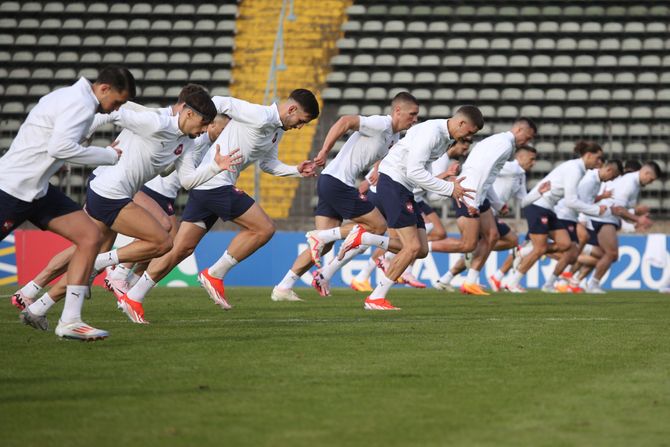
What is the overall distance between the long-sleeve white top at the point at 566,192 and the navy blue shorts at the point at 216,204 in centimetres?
710

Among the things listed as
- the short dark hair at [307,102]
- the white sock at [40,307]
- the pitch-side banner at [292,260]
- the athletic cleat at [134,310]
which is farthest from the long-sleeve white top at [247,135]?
the pitch-side banner at [292,260]

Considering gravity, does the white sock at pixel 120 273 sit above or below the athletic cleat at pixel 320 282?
above

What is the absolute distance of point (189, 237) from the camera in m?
11.2

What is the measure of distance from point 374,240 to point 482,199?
3.05 meters

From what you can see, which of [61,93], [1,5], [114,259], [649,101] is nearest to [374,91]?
[649,101]

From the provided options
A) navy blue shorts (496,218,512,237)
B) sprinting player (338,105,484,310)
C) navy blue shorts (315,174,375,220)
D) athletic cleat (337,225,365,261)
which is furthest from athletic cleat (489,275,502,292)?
sprinting player (338,105,484,310)

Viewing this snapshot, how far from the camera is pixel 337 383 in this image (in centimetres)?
594

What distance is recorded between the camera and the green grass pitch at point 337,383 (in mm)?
4555

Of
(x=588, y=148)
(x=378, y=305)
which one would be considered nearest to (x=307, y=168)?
(x=378, y=305)

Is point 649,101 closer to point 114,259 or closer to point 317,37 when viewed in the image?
point 317,37

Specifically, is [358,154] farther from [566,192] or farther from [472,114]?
[566,192]

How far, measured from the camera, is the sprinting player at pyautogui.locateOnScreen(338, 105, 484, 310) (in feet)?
37.3

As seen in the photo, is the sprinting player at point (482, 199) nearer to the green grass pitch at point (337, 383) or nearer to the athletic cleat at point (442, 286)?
the athletic cleat at point (442, 286)

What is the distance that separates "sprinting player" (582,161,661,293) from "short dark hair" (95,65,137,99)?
12.5 metres
